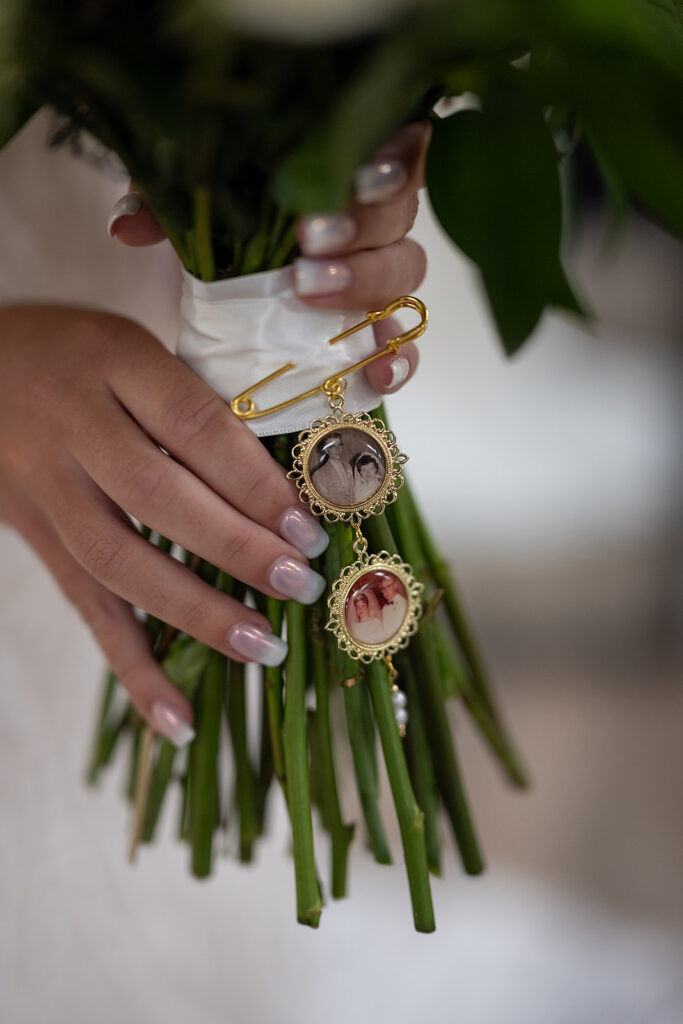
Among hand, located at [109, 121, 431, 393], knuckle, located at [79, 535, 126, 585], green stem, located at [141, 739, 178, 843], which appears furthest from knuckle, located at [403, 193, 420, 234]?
green stem, located at [141, 739, 178, 843]

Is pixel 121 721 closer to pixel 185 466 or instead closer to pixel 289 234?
pixel 185 466

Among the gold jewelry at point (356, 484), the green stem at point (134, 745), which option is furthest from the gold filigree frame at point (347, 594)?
the green stem at point (134, 745)

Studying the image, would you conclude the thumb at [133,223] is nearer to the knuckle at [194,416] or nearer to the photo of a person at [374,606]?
the knuckle at [194,416]

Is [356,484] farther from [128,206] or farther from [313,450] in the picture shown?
[128,206]

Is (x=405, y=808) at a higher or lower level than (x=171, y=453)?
lower

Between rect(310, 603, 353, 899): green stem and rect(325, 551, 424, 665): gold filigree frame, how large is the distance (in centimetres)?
2

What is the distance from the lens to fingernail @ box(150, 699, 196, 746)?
0.49 metres

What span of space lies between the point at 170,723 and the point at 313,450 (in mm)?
185

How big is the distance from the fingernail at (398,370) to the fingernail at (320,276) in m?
0.05

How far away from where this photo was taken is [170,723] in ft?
1.62

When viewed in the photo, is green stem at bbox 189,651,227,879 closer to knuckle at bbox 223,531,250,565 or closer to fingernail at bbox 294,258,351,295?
knuckle at bbox 223,531,250,565

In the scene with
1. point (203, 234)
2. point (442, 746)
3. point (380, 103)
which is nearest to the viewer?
point (380, 103)

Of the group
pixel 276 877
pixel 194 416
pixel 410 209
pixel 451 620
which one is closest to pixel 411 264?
pixel 410 209

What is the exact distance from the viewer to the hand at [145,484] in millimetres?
421
